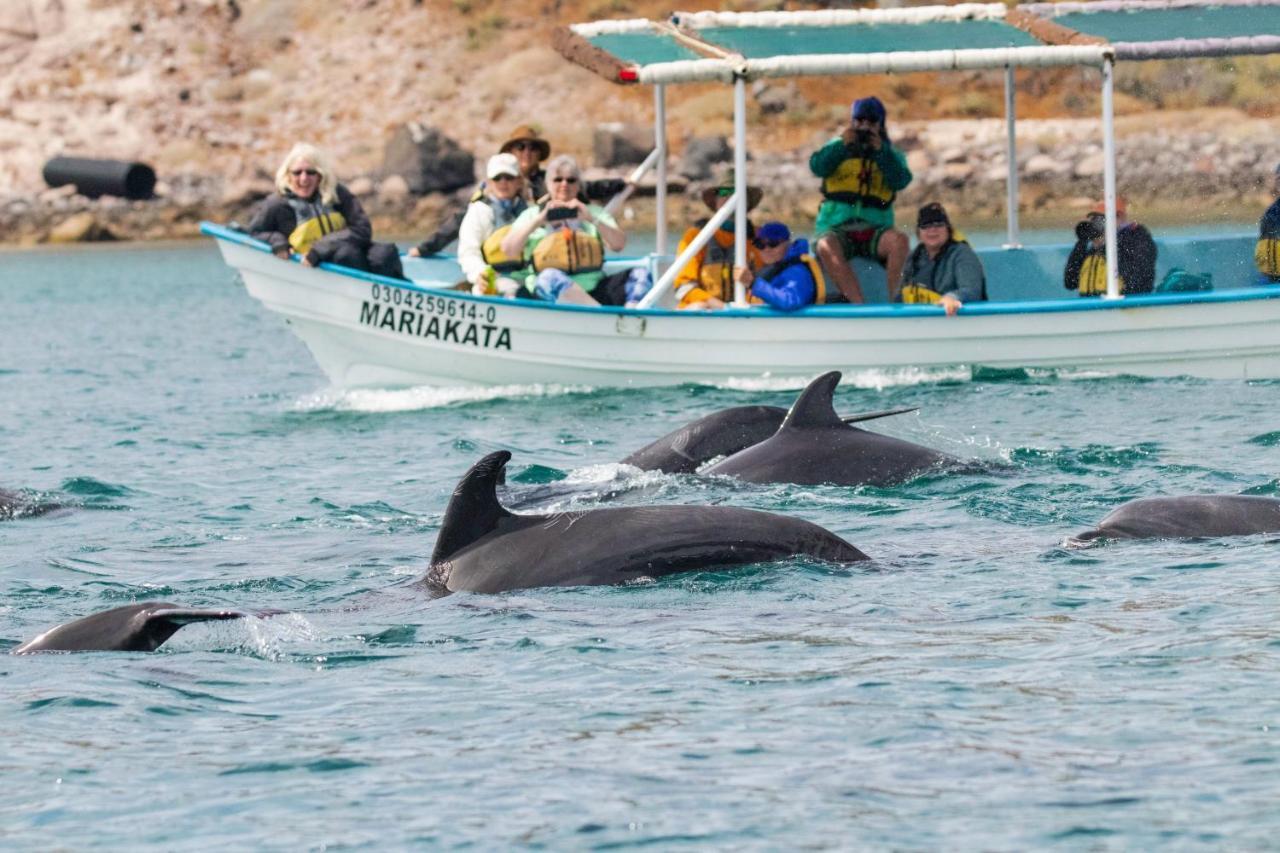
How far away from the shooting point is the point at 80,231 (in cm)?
5988

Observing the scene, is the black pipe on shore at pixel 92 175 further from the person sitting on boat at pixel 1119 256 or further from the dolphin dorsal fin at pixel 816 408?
the dolphin dorsal fin at pixel 816 408

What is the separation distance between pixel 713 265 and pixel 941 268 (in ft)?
6.46

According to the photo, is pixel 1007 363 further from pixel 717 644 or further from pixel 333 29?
pixel 333 29

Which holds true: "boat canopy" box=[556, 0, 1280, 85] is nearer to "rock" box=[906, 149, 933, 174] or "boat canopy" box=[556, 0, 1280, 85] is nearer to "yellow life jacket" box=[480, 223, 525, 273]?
"yellow life jacket" box=[480, 223, 525, 273]

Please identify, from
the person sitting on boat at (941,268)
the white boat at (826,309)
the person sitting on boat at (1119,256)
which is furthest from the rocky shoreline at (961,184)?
the person sitting on boat at (941,268)

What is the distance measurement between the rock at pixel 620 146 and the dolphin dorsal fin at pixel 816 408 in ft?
144

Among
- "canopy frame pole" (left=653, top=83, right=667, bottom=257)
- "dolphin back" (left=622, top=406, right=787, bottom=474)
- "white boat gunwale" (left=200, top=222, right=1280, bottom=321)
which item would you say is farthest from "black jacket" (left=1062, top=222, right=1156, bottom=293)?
"dolphin back" (left=622, top=406, right=787, bottom=474)

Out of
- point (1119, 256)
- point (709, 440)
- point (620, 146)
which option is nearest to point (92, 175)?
point (620, 146)

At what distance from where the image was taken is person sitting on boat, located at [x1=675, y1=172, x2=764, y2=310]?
17.4 metres

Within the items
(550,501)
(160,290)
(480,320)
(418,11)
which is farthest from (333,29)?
(550,501)

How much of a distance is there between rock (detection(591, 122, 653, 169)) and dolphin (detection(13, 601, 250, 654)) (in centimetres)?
4751

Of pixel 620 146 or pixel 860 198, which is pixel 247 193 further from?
pixel 860 198

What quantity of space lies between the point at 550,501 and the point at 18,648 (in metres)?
3.80

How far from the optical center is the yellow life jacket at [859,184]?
1719 cm
